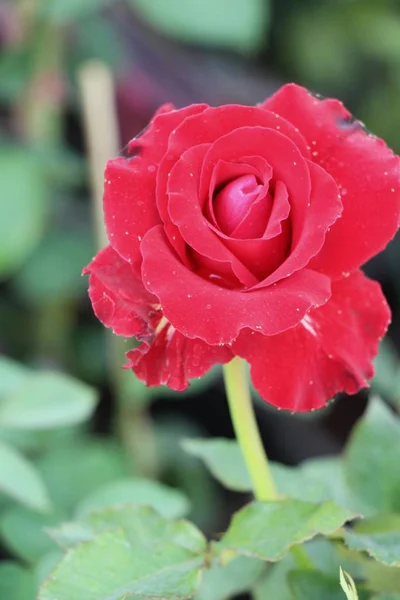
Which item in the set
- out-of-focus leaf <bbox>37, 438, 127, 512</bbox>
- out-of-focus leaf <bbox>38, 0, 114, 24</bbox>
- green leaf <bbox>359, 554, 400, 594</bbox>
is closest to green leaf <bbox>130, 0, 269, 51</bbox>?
out-of-focus leaf <bbox>38, 0, 114, 24</bbox>

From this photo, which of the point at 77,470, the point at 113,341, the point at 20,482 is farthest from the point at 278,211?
the point at 113,341

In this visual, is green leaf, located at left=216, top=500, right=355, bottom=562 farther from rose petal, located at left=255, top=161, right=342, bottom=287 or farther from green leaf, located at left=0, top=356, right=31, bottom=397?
green leaf, located at left=0, top=356, right=31, bottom=397

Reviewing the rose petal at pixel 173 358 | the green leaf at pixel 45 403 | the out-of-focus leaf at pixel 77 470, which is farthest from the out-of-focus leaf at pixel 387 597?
the out-of-focus leaf at pixel 77 470

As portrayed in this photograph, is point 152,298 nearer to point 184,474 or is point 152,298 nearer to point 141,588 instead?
point 141,588

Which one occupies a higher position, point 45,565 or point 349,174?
point 349,174

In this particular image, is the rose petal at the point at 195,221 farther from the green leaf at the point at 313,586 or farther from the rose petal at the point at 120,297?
the green leaf at the point at 313,586

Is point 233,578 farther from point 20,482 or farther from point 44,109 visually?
point 44,109

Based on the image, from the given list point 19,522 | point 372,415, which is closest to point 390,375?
point 372,415
